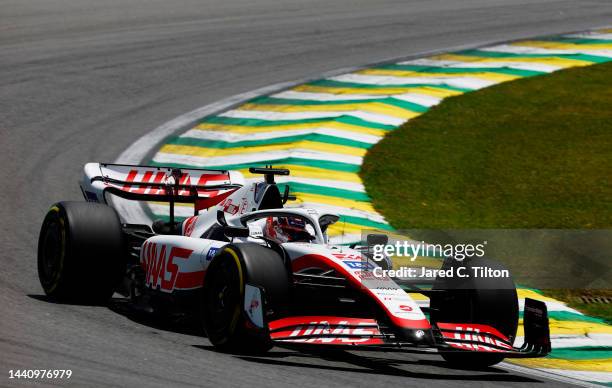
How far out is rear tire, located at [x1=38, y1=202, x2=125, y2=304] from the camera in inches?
413

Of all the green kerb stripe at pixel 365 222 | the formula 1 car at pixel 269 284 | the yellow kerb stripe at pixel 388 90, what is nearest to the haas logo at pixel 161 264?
the formula 1 car at pixel 269 284

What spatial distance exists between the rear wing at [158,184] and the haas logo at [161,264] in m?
1.23

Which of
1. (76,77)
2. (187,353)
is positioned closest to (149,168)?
(187,353)

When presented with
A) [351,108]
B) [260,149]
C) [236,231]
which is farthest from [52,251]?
[351,108]

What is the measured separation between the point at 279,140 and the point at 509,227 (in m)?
4.18

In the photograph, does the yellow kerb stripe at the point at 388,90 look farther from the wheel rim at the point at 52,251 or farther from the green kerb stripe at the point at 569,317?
the wheel rim at the point at 52,251

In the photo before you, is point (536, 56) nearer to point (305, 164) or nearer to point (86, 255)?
point (305, 164)

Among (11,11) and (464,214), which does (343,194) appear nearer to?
(464,214)

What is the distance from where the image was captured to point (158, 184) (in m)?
12.1

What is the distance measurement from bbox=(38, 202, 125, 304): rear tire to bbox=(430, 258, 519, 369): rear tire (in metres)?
2.87

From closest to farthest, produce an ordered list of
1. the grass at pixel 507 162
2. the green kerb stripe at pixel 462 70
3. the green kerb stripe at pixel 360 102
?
the grass at pixel 507 162 < the green kerb stripe at pixel 360 102 < the green kerb stripe at pixel 462 70

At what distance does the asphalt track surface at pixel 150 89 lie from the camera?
29.2ft

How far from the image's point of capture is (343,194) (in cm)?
1474

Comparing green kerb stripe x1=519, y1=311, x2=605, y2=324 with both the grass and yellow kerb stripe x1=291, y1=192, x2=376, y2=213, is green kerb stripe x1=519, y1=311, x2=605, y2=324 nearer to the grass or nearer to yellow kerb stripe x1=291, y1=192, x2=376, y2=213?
the grass
